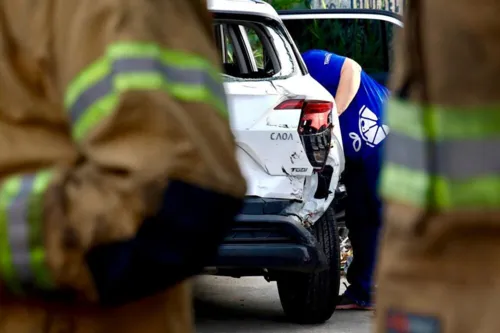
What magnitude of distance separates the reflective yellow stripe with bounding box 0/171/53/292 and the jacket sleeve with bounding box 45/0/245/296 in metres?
0.02

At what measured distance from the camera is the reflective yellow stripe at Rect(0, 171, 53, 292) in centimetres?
181

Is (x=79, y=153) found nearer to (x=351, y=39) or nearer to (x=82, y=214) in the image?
(x=82, y=214)

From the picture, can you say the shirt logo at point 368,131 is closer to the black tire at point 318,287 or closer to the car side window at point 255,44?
the car side window at point 255,44

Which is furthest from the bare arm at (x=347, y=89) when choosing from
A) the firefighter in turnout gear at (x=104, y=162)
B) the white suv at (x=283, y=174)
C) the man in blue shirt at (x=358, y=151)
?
the firefighter in turnout gear at (x=104, y=162)

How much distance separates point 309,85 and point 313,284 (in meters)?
1.13

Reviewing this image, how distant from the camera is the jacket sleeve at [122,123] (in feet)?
5.81

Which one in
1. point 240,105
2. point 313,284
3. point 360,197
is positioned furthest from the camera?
point 360,197

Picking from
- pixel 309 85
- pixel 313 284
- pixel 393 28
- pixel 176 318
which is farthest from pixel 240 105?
pixel 176 318

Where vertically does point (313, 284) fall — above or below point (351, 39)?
below

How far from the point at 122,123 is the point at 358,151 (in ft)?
19.3

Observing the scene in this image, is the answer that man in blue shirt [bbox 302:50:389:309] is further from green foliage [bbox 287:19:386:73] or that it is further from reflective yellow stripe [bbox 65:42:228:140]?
reflective yellow stripe [bbox 65:42:228:140]

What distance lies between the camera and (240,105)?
6426 mm

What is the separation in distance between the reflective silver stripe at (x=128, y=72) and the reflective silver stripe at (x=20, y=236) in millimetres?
145

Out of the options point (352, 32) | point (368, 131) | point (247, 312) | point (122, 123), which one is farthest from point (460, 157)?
point (352, 32)
